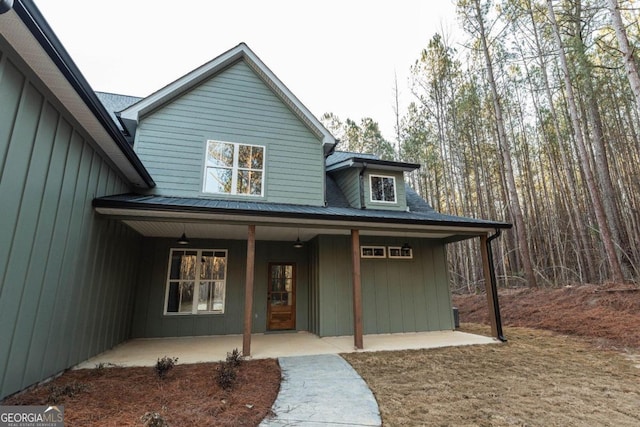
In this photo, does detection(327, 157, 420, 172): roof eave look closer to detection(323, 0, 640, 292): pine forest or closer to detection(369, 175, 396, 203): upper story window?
detection(369, 175, 396, 203): upper story window

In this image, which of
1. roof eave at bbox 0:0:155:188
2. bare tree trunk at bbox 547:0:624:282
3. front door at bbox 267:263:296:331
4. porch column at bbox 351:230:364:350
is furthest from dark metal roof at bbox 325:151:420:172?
bare tree trunk at bbox 547:0:624:282

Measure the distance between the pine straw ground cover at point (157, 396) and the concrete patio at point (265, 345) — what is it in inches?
30.7

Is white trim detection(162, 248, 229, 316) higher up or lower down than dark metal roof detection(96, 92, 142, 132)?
lower down

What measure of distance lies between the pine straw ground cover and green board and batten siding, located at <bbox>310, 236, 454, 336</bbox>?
3.10 meters

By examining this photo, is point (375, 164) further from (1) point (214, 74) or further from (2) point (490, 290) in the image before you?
(1) point (214, 74)

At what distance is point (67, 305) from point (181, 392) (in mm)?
2047

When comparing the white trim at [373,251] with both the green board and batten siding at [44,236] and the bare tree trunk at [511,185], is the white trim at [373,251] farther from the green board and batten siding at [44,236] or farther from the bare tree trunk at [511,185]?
the green board and batten siding at [44,236]

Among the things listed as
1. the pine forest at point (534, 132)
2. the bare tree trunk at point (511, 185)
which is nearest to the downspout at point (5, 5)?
the bare tree trunk at point (511, 185)

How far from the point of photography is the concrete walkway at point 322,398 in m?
2.72

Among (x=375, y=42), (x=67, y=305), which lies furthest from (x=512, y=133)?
(x=67, y=305)

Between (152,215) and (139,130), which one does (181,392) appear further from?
(139,130)

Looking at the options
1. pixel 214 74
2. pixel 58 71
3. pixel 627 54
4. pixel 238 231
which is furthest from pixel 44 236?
pixel 627 54

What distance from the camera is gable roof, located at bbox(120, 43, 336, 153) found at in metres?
6.58

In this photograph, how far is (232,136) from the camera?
7.17m
